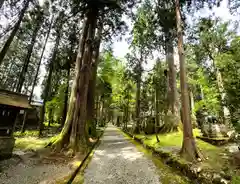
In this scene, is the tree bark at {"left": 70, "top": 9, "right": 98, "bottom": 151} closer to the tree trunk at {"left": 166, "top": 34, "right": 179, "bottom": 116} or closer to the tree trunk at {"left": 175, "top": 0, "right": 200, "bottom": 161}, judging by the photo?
the tree trunk at {"left": 175, "top": 0, "right": 200, "bottom": 161}

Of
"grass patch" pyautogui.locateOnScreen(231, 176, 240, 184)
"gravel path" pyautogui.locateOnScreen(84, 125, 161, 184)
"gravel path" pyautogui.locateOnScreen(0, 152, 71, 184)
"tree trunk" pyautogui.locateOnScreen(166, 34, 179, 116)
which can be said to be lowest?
"gravel path" pyautogui.locateOnScreen(0, 152, 71, 184)

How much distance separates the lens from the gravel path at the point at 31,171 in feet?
15.4

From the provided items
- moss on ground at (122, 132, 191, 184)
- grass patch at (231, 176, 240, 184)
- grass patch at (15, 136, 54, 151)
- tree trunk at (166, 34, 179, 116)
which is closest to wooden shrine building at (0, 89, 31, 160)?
grass patch at (15, 136, 54, 151)

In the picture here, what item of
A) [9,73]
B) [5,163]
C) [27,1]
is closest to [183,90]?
[5,163]

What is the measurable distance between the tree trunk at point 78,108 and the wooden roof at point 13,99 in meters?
2.26

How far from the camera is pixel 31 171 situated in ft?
18.2

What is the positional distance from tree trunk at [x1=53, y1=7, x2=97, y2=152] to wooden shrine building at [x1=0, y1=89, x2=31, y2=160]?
1.98 metres

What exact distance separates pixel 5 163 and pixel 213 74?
18672 millimetres

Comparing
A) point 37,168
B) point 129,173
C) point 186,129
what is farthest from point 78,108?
point 186,129

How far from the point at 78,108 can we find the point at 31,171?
4131mm

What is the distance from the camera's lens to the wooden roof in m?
7.05

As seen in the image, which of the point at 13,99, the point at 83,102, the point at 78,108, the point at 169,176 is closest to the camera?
the point at 169,176

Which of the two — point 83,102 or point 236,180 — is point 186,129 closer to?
point 236,180

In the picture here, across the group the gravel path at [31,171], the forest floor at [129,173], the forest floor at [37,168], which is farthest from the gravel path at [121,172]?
the gravel path at [31,171]
